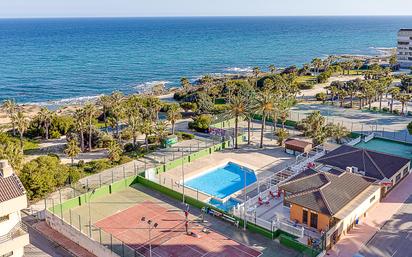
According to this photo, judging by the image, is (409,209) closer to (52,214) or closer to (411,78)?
(52,214)

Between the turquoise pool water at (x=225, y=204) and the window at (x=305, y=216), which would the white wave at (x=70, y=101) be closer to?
the turquoise pool water at (x=225, y=204)

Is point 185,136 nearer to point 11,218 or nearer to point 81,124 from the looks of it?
point 81,124

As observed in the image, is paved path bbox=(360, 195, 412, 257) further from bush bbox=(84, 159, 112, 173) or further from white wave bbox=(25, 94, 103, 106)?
white wave bbox=(25, 94, 103, 106)

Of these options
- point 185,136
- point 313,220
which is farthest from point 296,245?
point 185,136

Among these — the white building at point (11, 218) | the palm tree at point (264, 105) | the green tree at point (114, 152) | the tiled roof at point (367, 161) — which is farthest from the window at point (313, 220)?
the green tree at point (114, 152)

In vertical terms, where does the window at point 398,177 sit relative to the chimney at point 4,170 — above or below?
below
